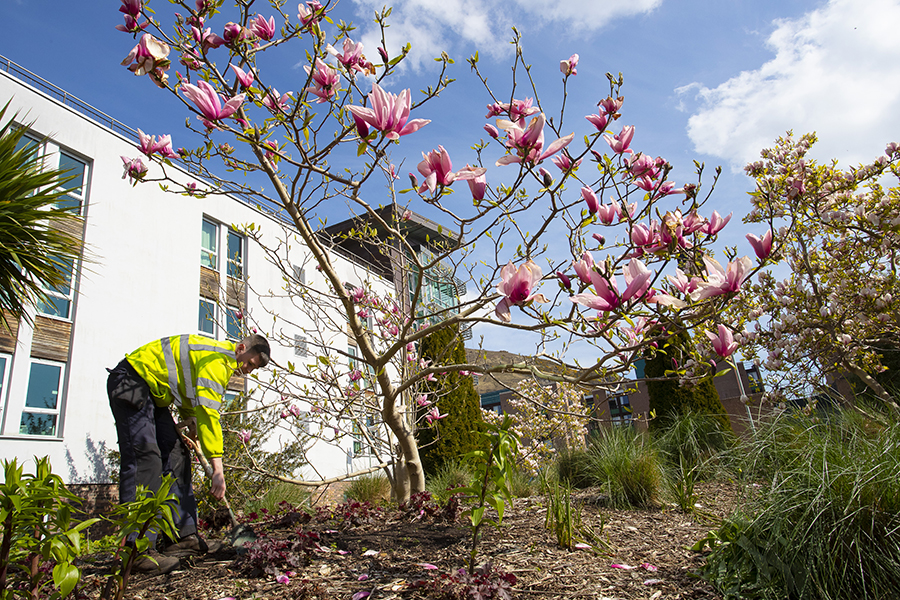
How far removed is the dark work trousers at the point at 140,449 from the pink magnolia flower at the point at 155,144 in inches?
46.0

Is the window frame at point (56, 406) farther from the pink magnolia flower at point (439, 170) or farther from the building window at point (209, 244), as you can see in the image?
the pink magnolia flower at point (439, 170)

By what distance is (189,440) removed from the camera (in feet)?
9.73

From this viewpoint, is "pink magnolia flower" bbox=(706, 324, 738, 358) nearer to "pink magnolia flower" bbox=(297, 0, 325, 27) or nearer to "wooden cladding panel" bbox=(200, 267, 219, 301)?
"pink magnolia flower" bbox=(297, 0, 325, 27)

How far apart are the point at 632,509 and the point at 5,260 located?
527 centimetres

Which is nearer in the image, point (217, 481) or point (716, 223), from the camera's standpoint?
point (716, 223)

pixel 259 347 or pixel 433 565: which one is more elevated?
pixel 259 347

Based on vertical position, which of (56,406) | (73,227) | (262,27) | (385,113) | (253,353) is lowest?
(253,353)

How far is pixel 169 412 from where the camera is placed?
2.99 metres

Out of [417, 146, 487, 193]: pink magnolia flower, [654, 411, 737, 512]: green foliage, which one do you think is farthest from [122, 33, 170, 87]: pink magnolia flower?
[654, 411, 737, 512]: green foliage

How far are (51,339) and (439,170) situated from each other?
8932 millimetres

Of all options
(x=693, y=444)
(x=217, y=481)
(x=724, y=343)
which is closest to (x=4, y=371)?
(x=217, y=481)

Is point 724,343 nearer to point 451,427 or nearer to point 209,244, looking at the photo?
point 451,427

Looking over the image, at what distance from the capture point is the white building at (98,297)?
7648mm

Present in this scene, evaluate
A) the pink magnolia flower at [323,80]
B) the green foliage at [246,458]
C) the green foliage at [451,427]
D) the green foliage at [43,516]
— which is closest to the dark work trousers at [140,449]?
the green foliage at [43,516]
